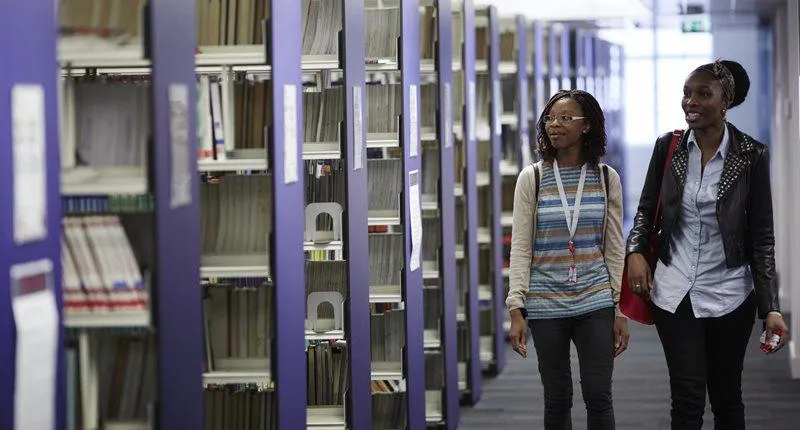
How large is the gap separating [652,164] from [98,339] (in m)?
1.92

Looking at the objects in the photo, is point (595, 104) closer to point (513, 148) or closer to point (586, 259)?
point (586, 259)

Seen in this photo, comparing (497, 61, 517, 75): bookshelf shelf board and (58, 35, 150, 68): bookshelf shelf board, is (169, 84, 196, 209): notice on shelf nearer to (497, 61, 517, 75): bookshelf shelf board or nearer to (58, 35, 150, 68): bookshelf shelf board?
(58, 35, 150, 68): bookshelf shelf board

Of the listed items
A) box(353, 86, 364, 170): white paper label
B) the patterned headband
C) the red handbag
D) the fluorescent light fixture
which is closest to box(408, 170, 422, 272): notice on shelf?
box(353, 86, 364, 170): white paper label

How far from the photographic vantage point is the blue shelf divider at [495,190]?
26.8 ft

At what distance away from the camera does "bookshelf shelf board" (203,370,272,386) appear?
419cm

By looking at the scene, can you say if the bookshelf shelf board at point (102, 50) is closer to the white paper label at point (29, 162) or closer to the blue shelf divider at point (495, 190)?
the white paper label at point (29, 162)

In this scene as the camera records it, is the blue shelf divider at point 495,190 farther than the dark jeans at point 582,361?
Yes

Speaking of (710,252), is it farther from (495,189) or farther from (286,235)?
(495,189)

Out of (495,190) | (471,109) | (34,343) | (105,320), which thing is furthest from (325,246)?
(495,190)

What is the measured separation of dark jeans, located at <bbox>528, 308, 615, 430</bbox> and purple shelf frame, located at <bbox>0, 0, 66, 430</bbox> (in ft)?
5.75

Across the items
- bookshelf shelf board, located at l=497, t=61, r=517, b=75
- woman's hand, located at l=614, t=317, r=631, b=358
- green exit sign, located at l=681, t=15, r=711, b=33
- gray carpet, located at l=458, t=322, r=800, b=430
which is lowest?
gray carpet, located at l=458, t=322, r=800, b=430

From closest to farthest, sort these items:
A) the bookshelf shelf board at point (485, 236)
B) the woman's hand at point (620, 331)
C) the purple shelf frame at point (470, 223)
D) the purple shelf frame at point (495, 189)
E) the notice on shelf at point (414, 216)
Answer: the woman's hand at point (620, 331), the notice on shelf at point (414, 216), the purple shelf frame at point (470, 223), the purple shelf frame at point (495, 189), the bookshelf shelf board at point (485, 236)

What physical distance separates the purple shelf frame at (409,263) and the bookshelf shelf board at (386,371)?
4 cm

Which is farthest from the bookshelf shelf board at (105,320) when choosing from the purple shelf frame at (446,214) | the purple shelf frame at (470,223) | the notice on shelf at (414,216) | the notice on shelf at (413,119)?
the purple shelf frame at (470,223)
